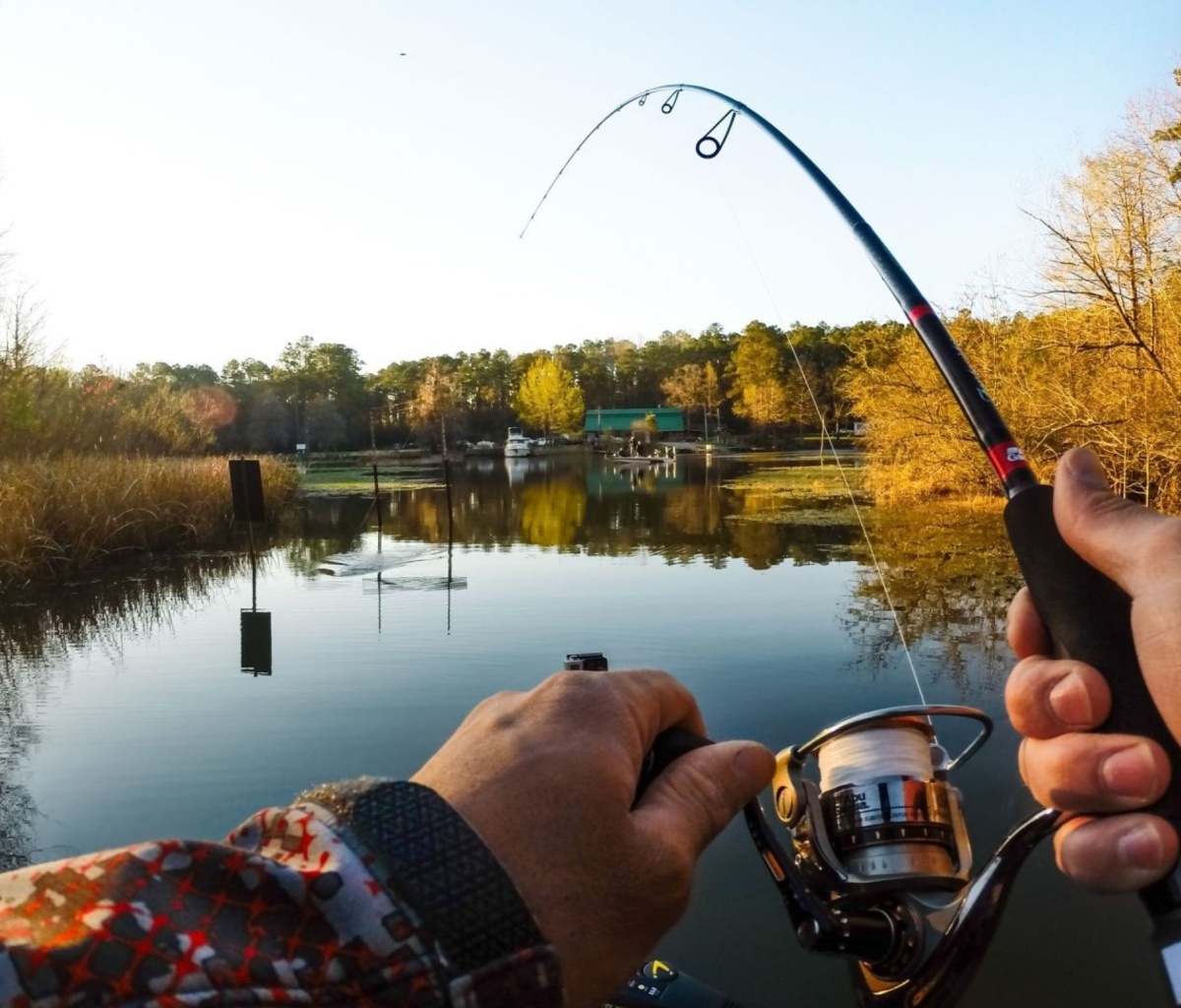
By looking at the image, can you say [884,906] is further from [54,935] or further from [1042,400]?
[1042,400]

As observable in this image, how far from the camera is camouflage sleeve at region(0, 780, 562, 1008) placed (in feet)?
1.70

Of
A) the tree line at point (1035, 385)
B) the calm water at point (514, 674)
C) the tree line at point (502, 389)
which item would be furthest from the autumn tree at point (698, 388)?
the calm water at point (514, 674)

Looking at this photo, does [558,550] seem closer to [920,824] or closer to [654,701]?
[920,824]

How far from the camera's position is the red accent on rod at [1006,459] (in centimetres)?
134

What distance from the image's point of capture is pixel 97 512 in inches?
525

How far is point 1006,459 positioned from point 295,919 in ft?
3.67

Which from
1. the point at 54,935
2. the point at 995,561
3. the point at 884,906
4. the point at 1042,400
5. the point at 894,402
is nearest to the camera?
the point at 54,935

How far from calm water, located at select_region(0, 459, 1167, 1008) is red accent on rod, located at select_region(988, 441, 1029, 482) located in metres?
2.34

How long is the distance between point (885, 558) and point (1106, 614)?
11965 mm

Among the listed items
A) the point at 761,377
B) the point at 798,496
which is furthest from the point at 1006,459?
the point at 761,377

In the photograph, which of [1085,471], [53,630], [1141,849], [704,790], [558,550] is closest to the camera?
[704,790]

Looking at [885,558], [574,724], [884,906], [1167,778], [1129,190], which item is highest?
[1129,190]

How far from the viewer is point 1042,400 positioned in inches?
573

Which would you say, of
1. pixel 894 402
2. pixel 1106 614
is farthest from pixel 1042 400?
pixel 1106 614
